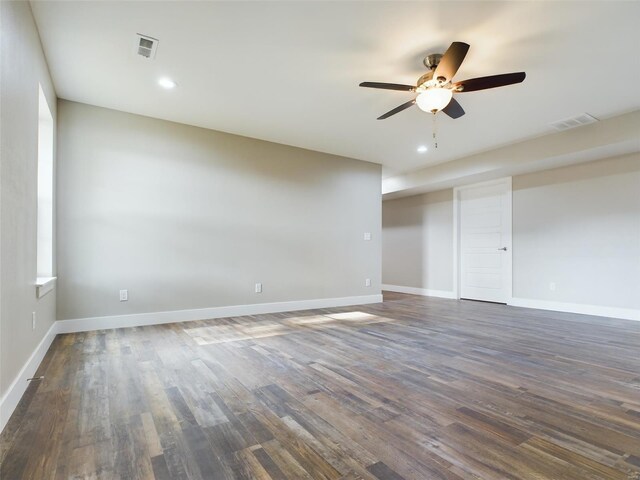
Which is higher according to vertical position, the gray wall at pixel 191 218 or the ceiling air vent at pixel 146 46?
the ceiling air vent at pixel 146 46

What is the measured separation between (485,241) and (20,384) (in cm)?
639

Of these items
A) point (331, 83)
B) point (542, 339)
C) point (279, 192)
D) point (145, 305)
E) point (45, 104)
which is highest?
point (331, 83)

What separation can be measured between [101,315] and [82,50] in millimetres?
2656

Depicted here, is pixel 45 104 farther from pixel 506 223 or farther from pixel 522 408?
pixel 506 223

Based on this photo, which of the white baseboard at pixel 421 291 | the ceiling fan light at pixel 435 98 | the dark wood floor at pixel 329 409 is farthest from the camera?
the white baseboard at pixel 421 291

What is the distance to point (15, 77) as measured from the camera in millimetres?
1893

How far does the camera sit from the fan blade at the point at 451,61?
2204 millimetres

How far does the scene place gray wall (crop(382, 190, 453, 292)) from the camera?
6.62m

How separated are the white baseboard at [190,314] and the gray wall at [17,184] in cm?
108

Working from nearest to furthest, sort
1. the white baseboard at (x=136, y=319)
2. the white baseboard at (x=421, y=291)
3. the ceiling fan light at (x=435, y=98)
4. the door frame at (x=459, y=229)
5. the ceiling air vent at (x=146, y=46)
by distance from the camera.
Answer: the white baseboard at (x=136, y=319), the ceiling air vent at (x=146, y=46), the ceiling fan light at (x=435, y=98), the door frame at (x=459, y=229), the white baseboard at (x=421, y=291)

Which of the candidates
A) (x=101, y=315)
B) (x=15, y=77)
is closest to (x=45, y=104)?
(x=15, y=77)

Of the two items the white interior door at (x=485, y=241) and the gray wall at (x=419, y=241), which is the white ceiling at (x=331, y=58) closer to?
the white interior door at (x=485, y=241)

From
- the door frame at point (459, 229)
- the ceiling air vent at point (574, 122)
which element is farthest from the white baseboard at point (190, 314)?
the ceiling air vent at point (574, 122)

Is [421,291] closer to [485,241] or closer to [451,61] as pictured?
[485,241]
